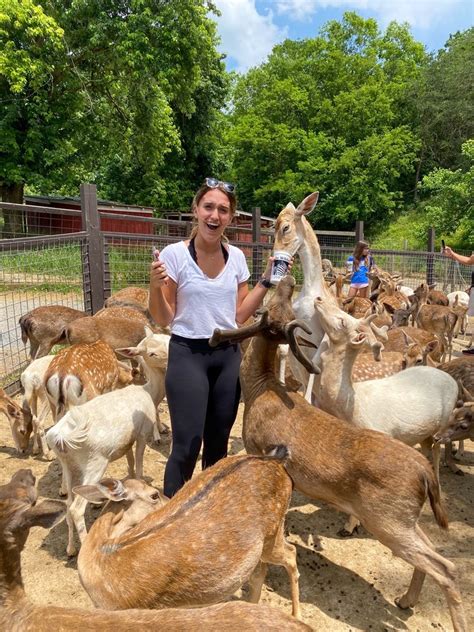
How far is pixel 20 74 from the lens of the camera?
17422 mm

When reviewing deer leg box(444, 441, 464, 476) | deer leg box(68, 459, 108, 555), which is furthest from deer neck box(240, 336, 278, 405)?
deer leg box(444, 441, 464, 476)

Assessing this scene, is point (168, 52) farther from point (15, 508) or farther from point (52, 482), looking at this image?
point (15, 508)

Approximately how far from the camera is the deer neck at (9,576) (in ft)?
6.90

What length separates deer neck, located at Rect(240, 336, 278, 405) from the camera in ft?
11.4

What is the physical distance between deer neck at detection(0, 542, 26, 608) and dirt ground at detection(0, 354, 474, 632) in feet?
3.52

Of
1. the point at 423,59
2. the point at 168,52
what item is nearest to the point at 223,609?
the point at 168,52

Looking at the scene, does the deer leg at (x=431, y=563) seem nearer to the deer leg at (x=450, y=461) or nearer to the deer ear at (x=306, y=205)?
the deer leg at (x=450, y=461)

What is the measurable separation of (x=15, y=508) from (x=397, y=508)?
1.94m

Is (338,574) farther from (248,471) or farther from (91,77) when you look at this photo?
(91,77)

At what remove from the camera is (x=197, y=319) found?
3164 mm

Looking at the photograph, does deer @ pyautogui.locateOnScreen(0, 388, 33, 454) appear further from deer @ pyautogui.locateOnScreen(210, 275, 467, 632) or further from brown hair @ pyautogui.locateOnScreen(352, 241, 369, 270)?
brown hair @ pyautogui.locateOnScreen(352, 241, 369, 270)

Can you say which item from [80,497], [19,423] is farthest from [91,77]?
[80,497]

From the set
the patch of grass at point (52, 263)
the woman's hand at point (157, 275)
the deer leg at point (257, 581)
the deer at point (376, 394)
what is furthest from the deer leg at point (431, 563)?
the patch of grass at point (52, 263)

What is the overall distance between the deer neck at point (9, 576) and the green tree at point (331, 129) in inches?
1231
